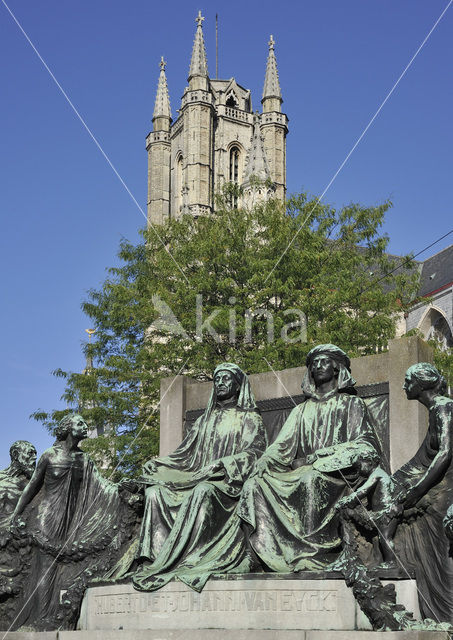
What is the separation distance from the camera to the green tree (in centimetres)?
2506

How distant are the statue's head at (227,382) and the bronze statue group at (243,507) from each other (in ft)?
0.05

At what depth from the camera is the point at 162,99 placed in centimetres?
8950

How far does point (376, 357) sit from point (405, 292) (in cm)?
2128

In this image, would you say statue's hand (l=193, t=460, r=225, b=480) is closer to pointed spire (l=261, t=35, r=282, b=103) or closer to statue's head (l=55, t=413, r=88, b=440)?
statue's head (l=55, t=413, r=88, b=440)

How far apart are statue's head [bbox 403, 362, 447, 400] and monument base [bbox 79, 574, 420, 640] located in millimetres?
1816

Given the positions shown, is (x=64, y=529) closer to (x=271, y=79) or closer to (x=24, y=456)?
(x=24, y=456)

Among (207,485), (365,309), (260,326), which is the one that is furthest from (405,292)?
(207,485)

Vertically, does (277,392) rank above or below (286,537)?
above

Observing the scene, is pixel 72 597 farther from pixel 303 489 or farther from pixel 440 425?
pixel 440 425

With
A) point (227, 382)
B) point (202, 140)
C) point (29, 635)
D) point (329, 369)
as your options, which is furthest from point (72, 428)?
point (202, 140)

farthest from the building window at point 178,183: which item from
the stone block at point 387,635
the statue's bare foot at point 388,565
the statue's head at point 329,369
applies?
the stone block at point 387,635

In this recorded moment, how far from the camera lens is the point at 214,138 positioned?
90.6m

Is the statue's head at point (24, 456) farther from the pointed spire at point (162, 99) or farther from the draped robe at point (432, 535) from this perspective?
the pointed spire at point (162, 99)

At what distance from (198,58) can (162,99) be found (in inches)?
216
